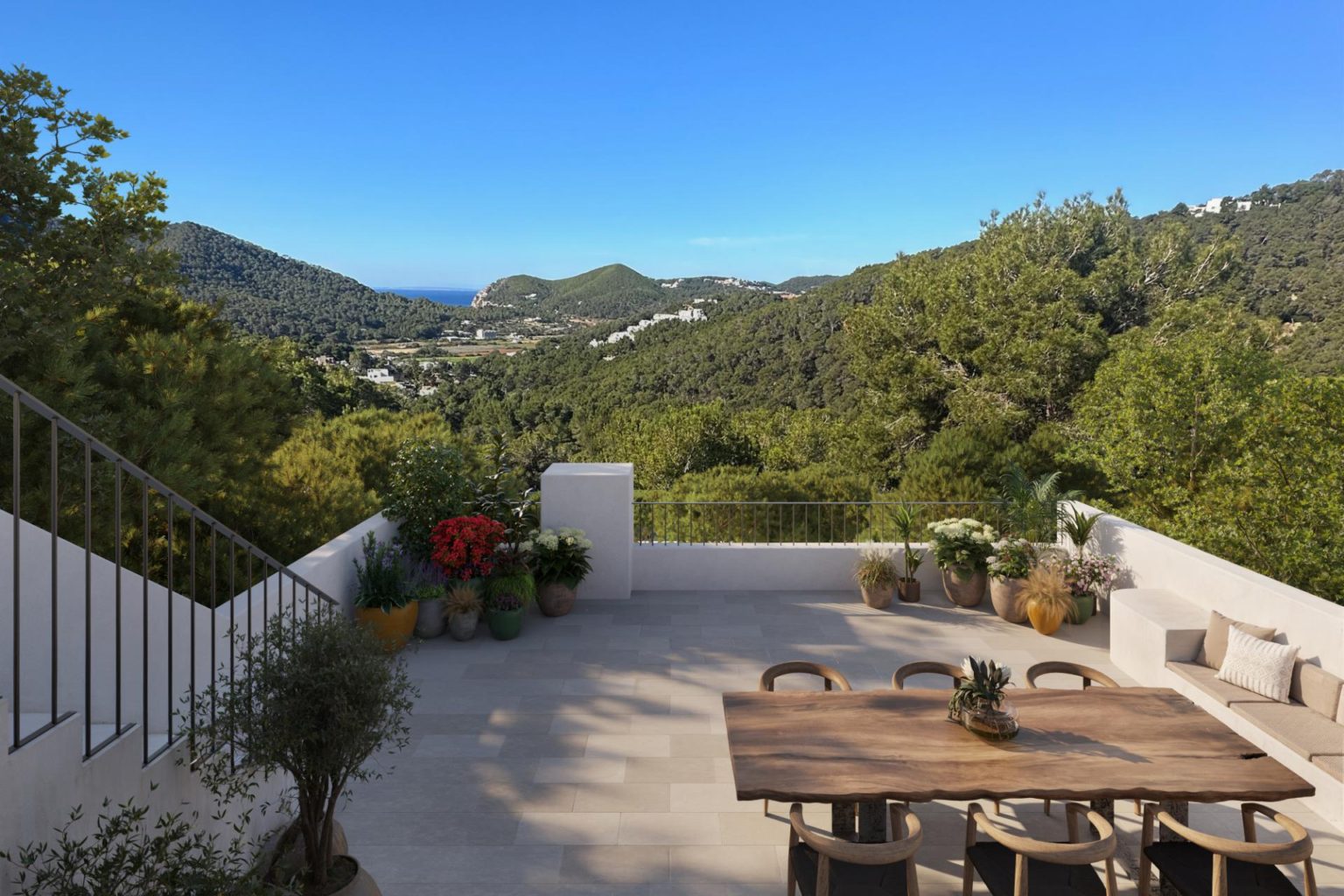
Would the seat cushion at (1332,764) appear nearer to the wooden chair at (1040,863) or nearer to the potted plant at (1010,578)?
the wooden chair at (1040,863)

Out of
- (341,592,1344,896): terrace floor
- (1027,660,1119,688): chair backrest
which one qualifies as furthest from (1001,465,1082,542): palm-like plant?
(1027,660,1119,688): chair backrest

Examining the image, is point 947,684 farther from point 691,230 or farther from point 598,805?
point 691,230

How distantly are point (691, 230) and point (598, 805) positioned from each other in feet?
148

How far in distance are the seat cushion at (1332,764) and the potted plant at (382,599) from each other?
5.98m

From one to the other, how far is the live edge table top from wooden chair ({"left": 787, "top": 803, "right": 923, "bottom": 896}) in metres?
0.11

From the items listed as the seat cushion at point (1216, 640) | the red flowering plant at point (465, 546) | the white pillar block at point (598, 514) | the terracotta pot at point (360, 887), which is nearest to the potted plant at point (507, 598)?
the red flowering plant at point (465, 546)

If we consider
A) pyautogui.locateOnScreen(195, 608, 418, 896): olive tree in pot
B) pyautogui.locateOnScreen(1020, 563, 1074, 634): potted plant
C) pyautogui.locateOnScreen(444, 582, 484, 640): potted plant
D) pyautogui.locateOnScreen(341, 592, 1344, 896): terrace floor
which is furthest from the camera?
pyautogui.locateOnScreen(1020, 563, 1074, 634): potted plant

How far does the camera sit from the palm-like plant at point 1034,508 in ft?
26.6

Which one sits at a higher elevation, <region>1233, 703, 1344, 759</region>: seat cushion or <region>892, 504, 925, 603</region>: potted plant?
<region>892, 504, 925, 603</region>: potted plant

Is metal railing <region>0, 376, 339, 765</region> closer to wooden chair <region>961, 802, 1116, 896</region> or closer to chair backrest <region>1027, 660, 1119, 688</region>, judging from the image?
wooden chair <region>961, 802, 1116, 896</region>

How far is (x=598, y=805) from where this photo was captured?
4.23 metres

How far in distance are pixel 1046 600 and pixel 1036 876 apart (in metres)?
4.54

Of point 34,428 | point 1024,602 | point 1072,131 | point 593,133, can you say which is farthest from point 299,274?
point 1024,602

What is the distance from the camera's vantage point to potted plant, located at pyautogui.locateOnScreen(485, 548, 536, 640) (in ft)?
23.0
